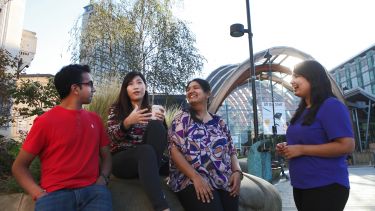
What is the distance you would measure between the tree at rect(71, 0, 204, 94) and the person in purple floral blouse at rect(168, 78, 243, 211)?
290 inches

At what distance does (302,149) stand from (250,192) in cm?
163

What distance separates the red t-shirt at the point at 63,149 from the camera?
88.9 inches

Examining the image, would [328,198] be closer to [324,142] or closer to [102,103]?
[324,142]

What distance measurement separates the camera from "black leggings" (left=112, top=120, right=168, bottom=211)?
2.44 metres

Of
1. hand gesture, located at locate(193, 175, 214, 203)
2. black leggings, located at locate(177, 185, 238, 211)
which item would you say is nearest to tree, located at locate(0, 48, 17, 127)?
black leggings, located at locate(177, 185, 238, 211)

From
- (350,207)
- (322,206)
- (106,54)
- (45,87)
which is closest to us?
(322,206)

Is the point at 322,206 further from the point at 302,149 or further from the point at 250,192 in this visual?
the point at 250,192

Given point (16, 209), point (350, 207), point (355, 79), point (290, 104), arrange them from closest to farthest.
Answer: point (16, 209) < point (350, 207) < point (290, 104) < point (355, 79)

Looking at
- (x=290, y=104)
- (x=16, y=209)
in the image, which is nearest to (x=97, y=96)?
(x=16, y=209)

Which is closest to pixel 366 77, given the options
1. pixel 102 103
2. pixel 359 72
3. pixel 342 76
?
pixel 359 72

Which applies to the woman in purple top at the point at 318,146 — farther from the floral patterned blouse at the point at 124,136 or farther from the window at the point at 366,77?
the window at the point at 366,77

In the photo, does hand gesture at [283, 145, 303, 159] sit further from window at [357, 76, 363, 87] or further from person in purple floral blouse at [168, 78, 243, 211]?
window at [357, 76, 363, 87]

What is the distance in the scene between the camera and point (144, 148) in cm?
254

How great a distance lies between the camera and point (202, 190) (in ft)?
8.39
